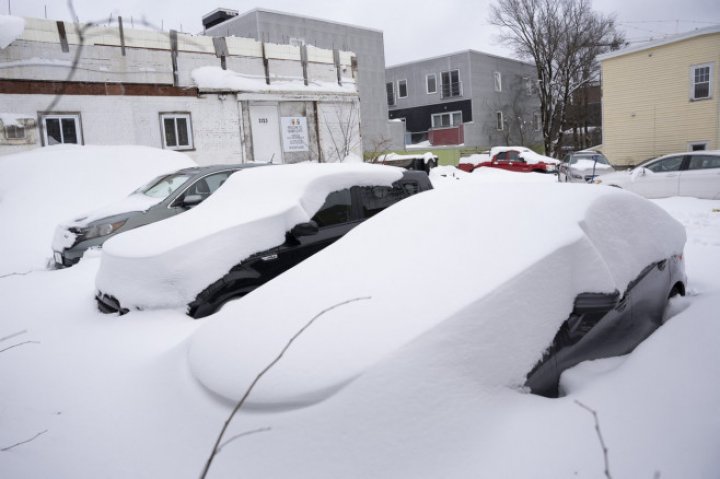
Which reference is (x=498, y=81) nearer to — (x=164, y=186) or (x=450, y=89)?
(x=450, y=89)

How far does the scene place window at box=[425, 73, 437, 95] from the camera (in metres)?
39.8

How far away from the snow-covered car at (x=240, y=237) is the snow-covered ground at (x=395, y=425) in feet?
4.20

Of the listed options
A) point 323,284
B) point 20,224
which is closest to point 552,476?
point 323,284

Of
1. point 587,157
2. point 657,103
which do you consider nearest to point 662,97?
point 657,103

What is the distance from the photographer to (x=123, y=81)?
51.6 ft

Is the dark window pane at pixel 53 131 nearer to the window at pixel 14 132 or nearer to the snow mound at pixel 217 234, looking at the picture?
the window at pixel 14 132

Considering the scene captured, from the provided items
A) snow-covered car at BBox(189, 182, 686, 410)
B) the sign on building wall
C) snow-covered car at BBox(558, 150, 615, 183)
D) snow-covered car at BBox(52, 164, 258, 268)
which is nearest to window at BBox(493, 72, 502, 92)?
snow-covered car at BBox(558, 150, 615, 183)

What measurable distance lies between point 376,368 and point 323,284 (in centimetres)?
90

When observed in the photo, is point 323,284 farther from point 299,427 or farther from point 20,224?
point 20,224

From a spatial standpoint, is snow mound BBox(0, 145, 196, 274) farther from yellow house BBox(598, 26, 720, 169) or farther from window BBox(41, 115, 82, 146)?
yellow house BBox(598, 26, 720, 169)

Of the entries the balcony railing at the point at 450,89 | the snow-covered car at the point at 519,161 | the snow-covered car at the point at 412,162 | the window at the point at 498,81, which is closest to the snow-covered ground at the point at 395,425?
the snow-covered car at the point at 412,162

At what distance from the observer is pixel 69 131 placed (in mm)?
15102

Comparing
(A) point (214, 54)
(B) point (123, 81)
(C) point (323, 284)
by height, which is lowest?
(C) point (323, 284)

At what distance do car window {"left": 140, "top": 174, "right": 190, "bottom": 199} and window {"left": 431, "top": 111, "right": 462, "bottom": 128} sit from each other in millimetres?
32850
